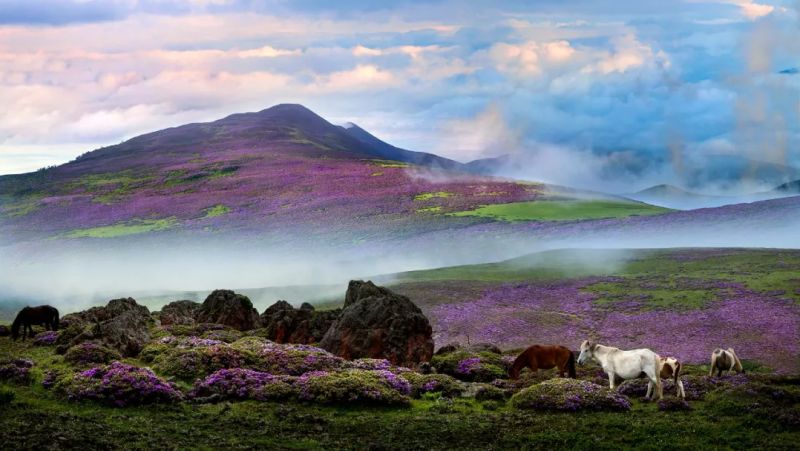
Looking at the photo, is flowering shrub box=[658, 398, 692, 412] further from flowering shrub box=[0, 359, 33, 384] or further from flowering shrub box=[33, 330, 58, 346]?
flowering shrub box=[33, 330, 58, 346]

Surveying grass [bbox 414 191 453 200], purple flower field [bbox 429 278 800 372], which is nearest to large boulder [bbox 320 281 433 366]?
purple flower field [bbox 429 278 800 372]

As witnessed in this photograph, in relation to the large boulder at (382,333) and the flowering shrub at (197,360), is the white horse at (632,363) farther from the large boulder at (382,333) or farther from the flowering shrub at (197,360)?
the flowering shrub at (197,360)

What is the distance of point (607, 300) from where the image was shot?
6456cm

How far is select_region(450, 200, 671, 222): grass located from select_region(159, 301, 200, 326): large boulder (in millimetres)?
65470

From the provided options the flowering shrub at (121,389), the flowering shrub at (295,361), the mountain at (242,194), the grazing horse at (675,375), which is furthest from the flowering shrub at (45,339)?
the mountain at (242,194)

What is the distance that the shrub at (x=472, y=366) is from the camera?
120 ft

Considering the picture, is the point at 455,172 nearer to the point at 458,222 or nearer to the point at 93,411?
the point at 458,222

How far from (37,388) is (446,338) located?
32.5m

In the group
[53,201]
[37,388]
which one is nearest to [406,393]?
[37,388]

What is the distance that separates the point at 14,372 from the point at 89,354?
3.87m

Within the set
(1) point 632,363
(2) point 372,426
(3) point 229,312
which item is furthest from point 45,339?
(1) point 632,363

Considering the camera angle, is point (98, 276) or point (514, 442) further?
point (98, 276)

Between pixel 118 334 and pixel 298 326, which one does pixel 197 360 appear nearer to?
pixel 118 334

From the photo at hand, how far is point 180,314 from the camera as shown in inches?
2222
